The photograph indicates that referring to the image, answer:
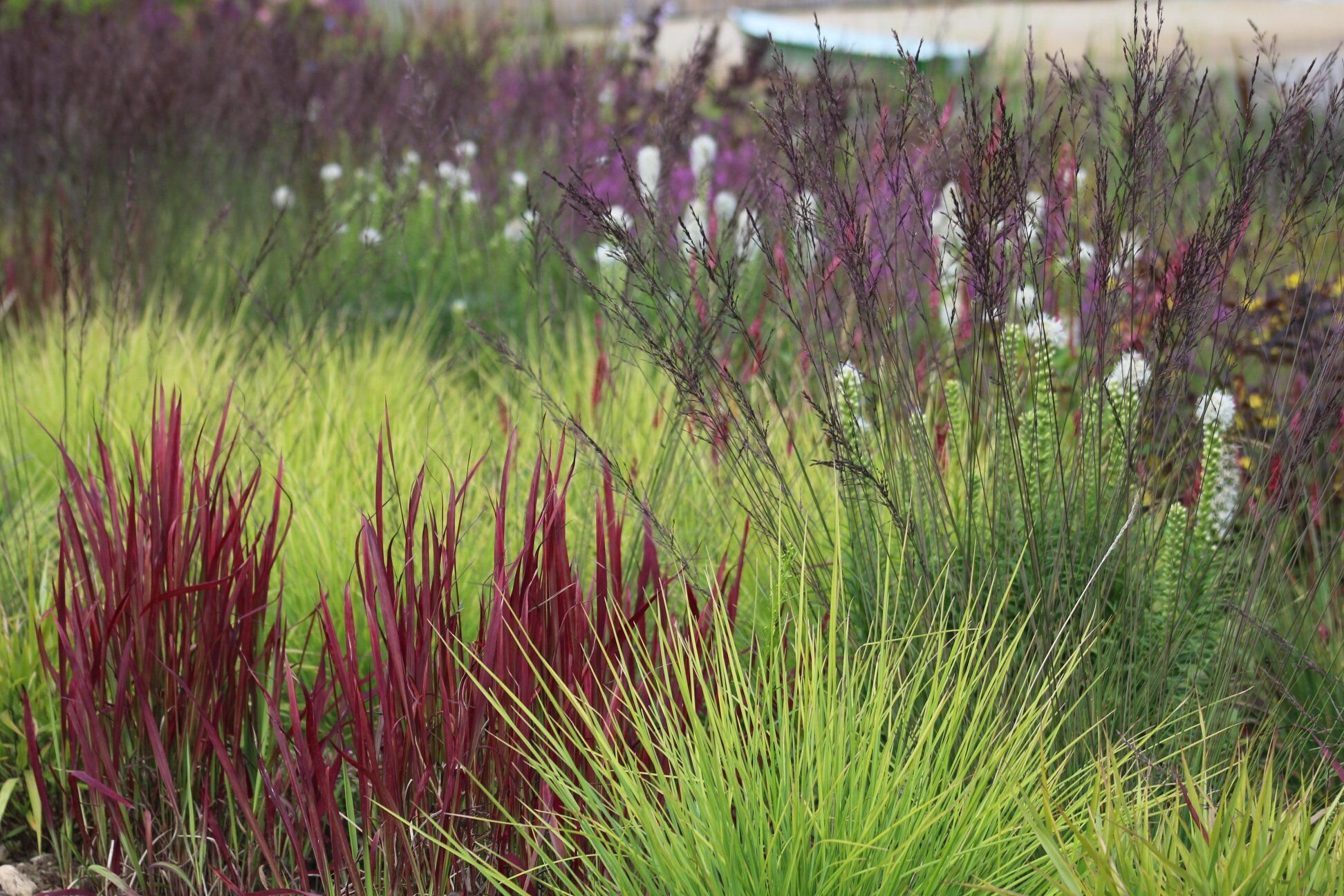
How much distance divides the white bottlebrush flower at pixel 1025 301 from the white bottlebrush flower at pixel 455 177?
166 centimetres

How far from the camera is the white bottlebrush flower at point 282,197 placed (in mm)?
4406

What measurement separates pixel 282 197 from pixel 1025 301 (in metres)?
3.57

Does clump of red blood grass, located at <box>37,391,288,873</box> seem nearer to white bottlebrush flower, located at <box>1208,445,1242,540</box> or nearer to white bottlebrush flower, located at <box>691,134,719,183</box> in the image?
white bottlebrush flower, located at <box>1208,445,1242,540</box>

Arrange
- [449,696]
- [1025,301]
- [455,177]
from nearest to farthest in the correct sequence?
[449,696] → [1025,301] → [455,177]

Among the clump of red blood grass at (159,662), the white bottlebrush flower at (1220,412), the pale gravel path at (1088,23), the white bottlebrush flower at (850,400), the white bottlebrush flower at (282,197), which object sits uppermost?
the pale gravel path at (1088,23)

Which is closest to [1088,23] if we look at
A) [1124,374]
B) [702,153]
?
[702,153]

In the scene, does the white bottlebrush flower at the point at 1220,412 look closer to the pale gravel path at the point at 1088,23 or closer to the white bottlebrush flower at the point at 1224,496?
the white bottlebrush flower at the point at 1224,496

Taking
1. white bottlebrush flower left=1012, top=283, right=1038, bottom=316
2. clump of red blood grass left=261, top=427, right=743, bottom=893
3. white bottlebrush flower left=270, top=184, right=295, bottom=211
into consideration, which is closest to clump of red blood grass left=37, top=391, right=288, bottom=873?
clump of red blood grass left=261, top=427, right=743, bottom=893

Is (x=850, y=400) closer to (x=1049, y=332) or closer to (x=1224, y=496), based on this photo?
(x=1049, y=332)

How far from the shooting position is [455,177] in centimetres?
467

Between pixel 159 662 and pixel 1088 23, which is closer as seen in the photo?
pixel 159 662

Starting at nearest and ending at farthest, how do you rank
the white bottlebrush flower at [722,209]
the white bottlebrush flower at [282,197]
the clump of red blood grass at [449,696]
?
the clump of red blood grass at [449,696]
the white bottlebrush flower at [722,209]
the white bottlebrush flower at [282,197]

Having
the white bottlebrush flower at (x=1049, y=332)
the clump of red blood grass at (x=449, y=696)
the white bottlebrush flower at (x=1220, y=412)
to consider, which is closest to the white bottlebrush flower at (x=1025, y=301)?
the white bottlebrush flower at (x=1049, y=332)

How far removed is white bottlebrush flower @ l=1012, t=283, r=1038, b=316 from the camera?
1887mm
